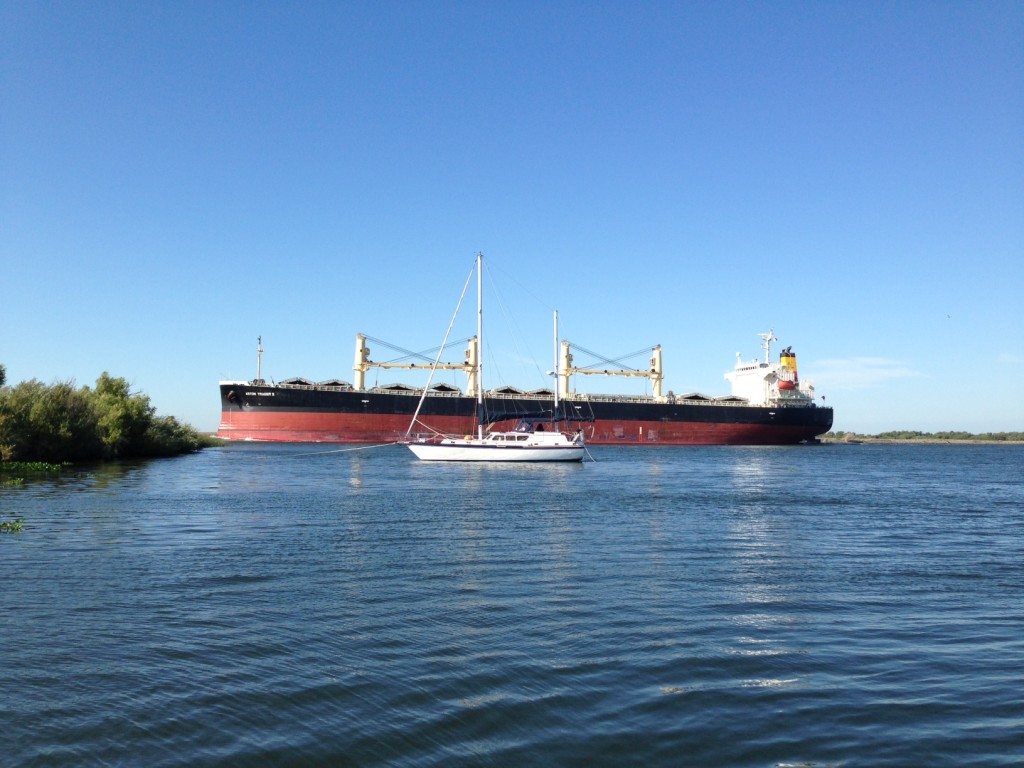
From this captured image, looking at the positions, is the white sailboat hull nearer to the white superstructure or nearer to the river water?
the river water

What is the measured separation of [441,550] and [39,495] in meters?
14.7

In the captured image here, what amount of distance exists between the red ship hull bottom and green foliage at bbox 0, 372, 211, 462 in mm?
13666

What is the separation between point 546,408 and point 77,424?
41161 millimetres

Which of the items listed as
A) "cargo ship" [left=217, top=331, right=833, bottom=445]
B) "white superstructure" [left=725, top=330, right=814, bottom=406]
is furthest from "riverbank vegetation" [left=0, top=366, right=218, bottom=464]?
"white superstructure" [left=725, top=330, right=814, bottom=406]

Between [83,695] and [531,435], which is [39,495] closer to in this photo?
[83,695]

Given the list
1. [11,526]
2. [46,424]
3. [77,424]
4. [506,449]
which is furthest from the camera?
[506,449]

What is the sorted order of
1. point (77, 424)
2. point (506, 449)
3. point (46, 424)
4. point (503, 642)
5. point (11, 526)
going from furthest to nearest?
point (506, 449) < point (77, 424) < point (46, 424) < point (11, 526) < point (503, 642)

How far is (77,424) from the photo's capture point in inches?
1455

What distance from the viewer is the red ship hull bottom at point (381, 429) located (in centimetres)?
6512

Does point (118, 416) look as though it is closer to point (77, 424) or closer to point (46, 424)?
point (77, 424)

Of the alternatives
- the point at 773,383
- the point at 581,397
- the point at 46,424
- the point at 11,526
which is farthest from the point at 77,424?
the point at 773,383

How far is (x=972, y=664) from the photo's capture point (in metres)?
7.71

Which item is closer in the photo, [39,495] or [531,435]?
[39,495]

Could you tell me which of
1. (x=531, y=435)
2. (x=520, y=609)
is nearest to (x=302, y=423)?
(x=531, y=435)
